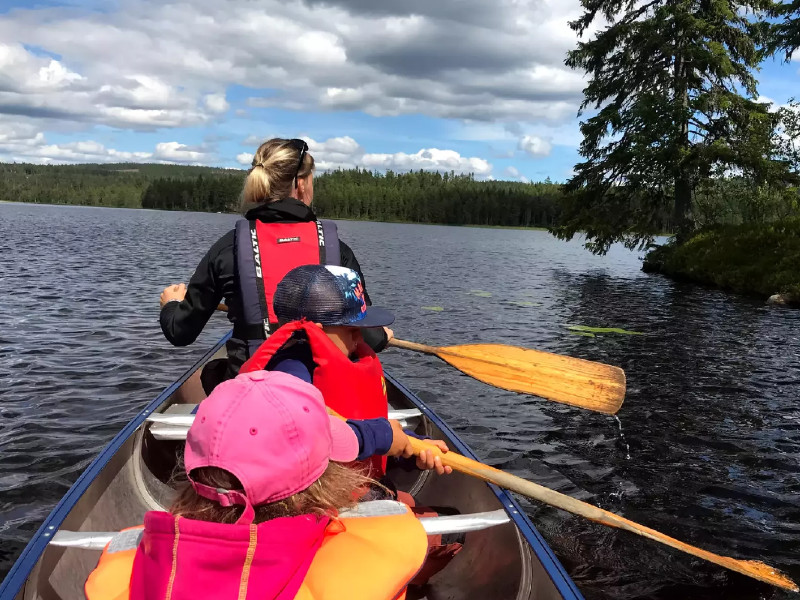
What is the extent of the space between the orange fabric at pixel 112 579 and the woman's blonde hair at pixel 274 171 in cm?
236

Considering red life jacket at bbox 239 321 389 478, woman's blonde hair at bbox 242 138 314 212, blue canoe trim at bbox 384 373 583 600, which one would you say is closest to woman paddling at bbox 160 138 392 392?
woman's blonde hair at bbox 242 138 314 212

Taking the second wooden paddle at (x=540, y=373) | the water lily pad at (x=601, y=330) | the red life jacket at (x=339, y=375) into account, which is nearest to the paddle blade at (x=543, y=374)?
the second wooden paddle at (x=540, y=373)

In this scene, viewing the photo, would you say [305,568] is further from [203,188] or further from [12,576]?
[203,188]

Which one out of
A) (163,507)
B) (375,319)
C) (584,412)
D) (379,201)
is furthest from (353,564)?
(379,201)

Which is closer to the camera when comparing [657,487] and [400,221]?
[657,487]

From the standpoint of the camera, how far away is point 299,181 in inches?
161

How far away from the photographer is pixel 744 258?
24.5 m

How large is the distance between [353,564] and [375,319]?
57.7 inches

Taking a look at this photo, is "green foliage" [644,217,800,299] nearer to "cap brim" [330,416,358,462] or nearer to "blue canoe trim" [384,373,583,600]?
"blue canoe trim" [384,373,583,600]

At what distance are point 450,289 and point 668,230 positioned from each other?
14120 mm

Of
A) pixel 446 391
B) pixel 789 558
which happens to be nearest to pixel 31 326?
pixel 446 391

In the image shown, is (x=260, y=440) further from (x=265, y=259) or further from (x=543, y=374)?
(x=543, y=374)

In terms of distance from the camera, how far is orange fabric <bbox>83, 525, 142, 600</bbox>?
6.92ft

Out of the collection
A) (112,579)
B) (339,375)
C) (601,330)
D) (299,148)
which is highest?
(299,148)
